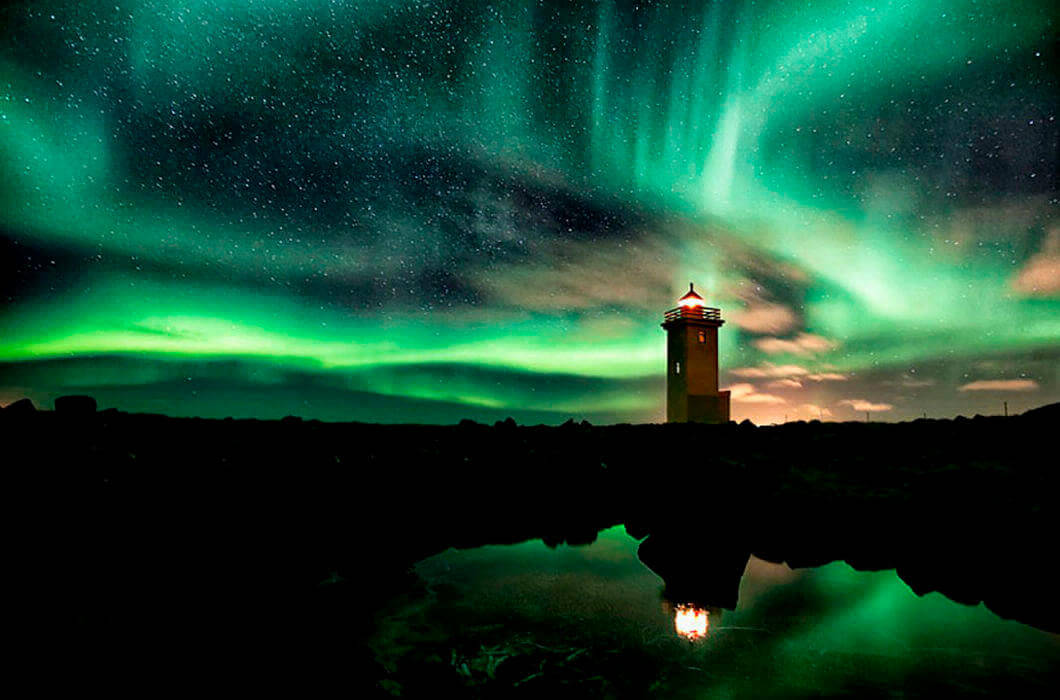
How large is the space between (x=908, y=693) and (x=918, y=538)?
3074 millimetres

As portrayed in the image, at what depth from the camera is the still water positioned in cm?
523

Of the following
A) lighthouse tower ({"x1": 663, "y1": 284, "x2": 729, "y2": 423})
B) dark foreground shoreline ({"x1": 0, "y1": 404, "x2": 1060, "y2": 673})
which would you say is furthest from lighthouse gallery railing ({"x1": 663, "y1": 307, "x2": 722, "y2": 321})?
dark foreground shoreline ({"x1": 0, "y1": 404, "x2": 1060, "y2": 673})

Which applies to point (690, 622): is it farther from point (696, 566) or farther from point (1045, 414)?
point (1045, 414)

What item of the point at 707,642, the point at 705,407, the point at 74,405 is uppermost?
the point at 705,407

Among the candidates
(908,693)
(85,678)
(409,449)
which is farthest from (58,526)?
(908,693)

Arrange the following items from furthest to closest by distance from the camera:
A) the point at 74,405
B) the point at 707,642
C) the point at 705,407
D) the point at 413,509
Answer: the point at 705,407
the point at 413,509
the point at 74,405
the point at 707,642

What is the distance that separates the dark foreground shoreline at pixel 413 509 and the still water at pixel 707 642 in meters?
0.52

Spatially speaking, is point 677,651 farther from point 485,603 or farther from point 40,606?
point 40,606

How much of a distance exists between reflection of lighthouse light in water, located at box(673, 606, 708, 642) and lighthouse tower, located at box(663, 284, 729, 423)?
98.5 feet

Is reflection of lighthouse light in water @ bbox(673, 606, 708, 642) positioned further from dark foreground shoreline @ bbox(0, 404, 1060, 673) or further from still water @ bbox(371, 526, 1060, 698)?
dark foreground shoreline @ bbox(0, 404, 1060, 673)

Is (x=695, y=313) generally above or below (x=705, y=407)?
above

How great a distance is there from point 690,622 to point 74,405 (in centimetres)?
951

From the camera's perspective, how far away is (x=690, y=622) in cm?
705

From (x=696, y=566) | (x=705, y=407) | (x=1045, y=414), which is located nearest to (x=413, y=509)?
(x=696, y=566)
